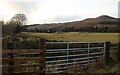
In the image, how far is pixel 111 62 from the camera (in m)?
16.7

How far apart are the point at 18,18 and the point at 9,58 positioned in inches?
2748

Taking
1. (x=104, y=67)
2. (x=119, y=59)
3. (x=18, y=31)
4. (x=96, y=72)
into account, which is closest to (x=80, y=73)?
(x=96, y=72)

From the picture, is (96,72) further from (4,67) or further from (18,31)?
(18,31)

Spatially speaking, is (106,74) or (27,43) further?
(27,43)

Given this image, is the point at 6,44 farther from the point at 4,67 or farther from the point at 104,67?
the point at 104,67

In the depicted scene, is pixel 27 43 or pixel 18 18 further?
pixel 18 18

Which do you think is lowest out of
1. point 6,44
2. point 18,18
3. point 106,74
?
point 106,74

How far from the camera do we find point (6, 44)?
42.8 ft

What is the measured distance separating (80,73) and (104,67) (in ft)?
7.04

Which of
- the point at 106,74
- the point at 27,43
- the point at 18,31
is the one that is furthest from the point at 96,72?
the point at 18,31

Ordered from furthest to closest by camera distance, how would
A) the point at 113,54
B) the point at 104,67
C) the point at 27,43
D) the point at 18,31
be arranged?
the point at 18,31, the point at 27,43, the point at 113,54, the point at 104,67

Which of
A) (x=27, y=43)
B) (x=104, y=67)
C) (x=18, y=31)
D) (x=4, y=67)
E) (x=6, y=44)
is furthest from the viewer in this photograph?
(x=18, y=31)

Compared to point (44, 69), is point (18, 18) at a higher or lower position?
higher

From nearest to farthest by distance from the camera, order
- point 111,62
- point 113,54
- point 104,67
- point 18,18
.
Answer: point 104,67
point 111,62
point 113,54
point 18,18
